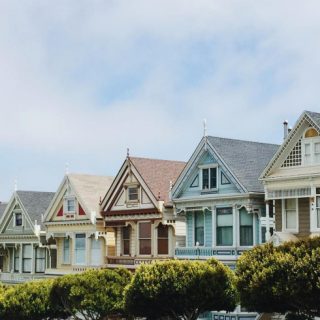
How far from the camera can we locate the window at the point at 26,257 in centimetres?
6222

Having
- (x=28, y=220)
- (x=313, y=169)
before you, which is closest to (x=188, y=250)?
(x=313, y=169)

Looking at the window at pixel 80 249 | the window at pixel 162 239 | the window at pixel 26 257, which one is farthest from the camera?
the window at pixel 26 257

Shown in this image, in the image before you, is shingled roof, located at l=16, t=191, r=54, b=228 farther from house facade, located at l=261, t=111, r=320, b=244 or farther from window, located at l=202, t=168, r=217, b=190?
house facade, located at l=261, t=111, r=320, b=244

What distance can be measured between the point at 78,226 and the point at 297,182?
806 inches

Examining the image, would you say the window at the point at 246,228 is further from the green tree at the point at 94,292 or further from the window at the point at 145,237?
the window at the point at 145,237

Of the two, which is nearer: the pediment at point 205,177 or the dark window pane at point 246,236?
the dark window pane at point 246,236

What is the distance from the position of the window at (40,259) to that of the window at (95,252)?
7.45m

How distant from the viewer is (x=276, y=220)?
138 ft

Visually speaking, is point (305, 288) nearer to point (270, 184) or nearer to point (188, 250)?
point (270, 184)

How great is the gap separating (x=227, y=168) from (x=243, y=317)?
327 inches

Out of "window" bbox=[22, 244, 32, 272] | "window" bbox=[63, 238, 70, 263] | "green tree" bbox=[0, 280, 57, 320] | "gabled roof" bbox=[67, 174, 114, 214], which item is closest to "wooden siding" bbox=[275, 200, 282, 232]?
"green tree" bbox=[0, 280, 57, 320]

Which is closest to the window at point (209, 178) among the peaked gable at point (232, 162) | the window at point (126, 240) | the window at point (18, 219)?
the peaked gable at point (232, 162)

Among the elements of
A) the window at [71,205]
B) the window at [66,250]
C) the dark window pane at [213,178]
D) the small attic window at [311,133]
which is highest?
the small attic window at [311,133]

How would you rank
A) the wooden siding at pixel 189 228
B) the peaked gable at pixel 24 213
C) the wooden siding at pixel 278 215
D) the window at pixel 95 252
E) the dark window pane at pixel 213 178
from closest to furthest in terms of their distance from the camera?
1. the wooden siding at pixel 278 215
2. the dark window pane at pixel 213 178
3. the wooden siding at pixel 189 228
4. the window at pixel 95 252
5. the peaked gable at pixel 24 213
